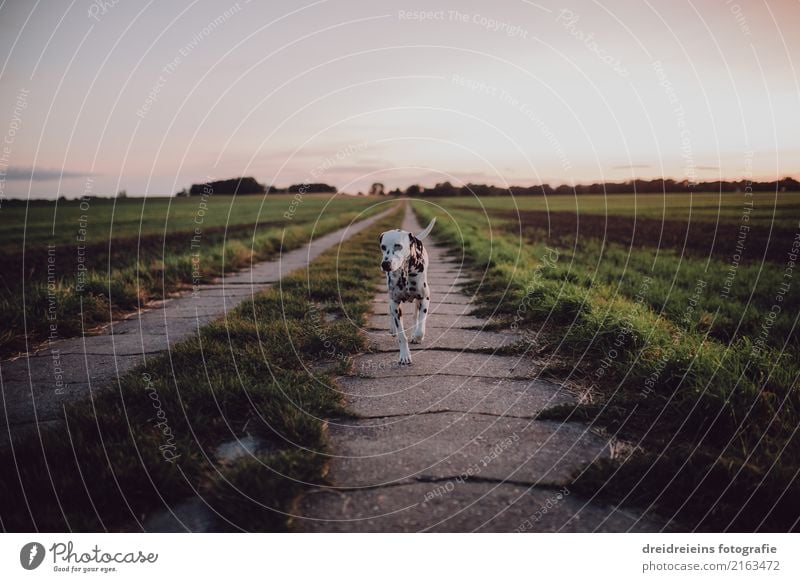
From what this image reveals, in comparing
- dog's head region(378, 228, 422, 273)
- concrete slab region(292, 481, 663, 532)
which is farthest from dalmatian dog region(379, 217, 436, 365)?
concrete slab region(292, 481, 663, 532)

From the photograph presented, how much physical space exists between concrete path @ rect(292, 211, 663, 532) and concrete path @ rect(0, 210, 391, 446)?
8.48ft

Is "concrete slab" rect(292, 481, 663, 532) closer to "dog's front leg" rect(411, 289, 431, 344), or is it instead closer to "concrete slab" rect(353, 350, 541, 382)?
"concrete slab" rect(353, 350, 541, 382)

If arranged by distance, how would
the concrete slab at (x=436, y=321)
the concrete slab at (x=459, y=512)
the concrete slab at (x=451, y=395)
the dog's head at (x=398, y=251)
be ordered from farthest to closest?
the concrete slab at (x=436, y=321), the dog's head at (x=398, y=251), the concrete slab at (x=451, y=395), the concrete slab at (x=459, y=512)

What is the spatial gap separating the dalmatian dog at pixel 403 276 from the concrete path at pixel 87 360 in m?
2.83

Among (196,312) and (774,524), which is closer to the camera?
(774,524)

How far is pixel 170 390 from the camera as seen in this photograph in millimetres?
3908

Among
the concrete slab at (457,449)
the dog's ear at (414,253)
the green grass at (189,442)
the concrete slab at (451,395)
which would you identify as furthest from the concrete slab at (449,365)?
the dog's ear at (414,253)

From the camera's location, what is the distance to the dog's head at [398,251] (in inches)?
197

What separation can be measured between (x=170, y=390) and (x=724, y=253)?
17610 millimetres

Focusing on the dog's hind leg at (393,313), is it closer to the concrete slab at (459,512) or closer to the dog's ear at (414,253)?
the dog's ear at (414,253)

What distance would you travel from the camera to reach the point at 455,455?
10.1ft

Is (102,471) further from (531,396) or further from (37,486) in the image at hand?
(531,396)
